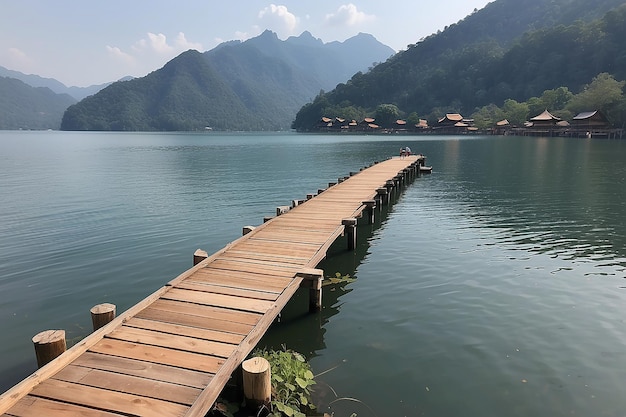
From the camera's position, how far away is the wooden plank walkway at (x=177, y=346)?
4914 millimetres

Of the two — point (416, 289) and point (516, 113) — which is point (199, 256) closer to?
point (416, 289)

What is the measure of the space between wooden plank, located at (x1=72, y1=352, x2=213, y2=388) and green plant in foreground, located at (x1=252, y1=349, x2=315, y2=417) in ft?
3.69

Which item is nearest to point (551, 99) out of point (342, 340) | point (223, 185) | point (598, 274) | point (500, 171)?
point (500, 171)

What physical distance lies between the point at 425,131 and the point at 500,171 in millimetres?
117502

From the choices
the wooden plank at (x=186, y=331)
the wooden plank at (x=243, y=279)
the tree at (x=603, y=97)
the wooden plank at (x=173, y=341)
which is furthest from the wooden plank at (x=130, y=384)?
the tree at (x=603, y=97)

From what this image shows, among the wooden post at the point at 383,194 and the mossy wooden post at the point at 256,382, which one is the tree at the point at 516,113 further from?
the mossy wooden post at the point at 256,382

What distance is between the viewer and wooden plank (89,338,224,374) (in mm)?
Result: 5742

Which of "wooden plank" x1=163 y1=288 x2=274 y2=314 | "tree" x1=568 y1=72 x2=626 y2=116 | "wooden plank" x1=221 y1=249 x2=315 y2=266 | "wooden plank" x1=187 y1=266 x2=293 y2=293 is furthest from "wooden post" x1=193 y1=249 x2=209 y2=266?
"tree" x1=568 y1=72 x2=626 y2=116

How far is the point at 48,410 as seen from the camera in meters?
4.77

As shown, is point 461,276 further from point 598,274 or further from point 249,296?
point 249,296

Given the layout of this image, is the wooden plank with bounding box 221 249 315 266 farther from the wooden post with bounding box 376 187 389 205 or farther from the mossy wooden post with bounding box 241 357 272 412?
the wooden post with bounding box 376 187 389 205

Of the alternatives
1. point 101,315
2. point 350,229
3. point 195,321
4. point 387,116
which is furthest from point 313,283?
point 387,116

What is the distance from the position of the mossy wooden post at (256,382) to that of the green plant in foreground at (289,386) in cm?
30

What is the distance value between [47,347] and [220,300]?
2.94m
